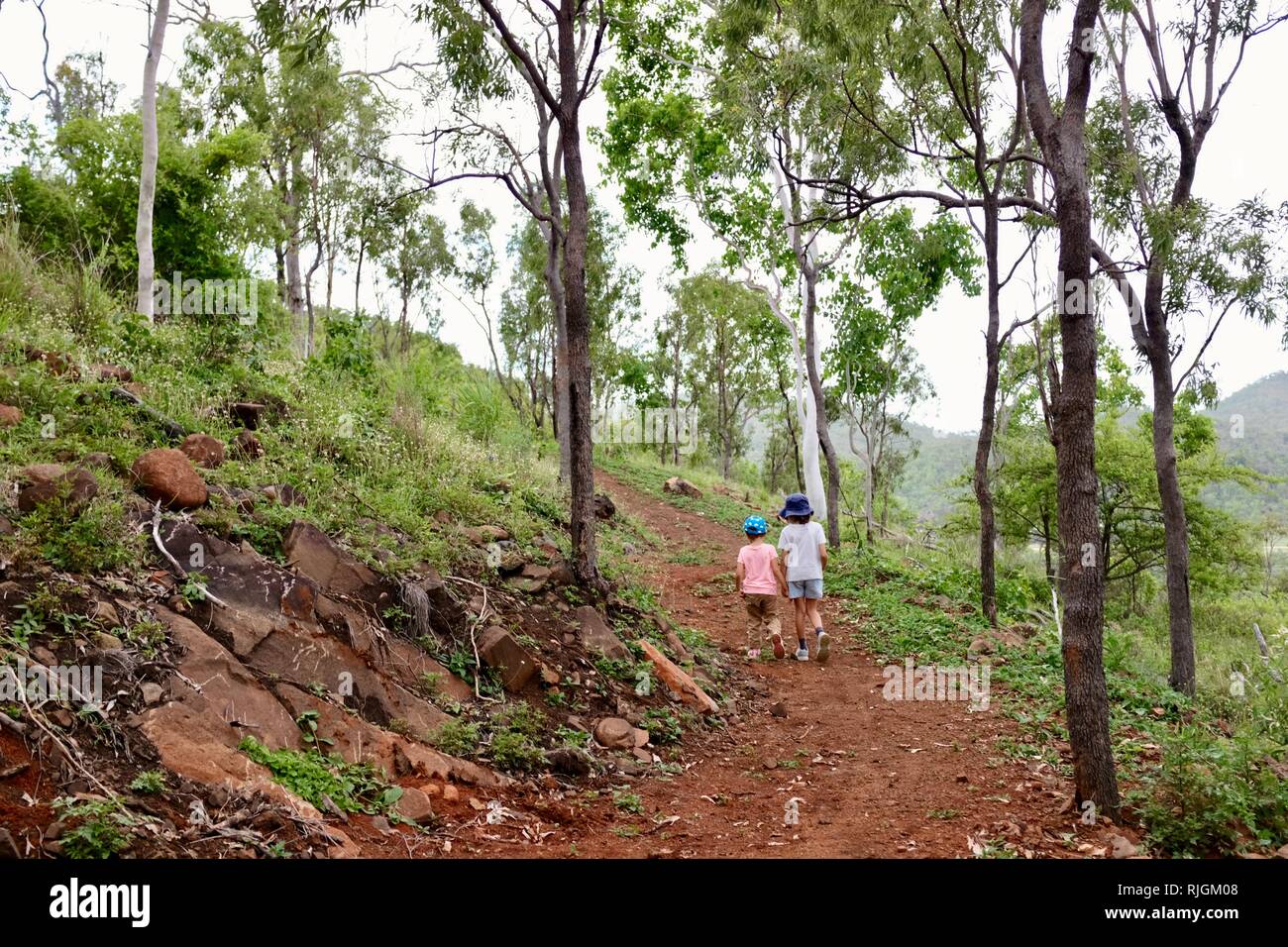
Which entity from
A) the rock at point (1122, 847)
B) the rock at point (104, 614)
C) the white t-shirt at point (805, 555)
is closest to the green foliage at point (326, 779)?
the rock at point (104, 614)

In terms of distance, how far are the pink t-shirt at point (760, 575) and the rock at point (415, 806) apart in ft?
18.3

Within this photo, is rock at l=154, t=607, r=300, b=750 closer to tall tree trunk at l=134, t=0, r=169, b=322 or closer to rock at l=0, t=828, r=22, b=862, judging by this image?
rock at l=0, t=828, r=22, b=862

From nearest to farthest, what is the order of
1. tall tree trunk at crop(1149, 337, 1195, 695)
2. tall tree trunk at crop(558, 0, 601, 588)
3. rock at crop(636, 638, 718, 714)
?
rock at crop(636, 638, 718, 714), tall tree trunk at crop(558, 0, 601, 588), tall tree trunk at crop(1149, 337, 1195, 695)

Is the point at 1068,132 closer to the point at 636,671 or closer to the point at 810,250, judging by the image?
the point at 636,671

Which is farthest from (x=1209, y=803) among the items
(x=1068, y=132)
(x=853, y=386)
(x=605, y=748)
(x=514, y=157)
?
(x=853, y=386)

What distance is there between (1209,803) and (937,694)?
384 centimetres

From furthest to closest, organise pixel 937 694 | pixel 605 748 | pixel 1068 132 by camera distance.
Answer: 1. pixel 937 694
2. pixel 605 748
3. pixel 1068 132

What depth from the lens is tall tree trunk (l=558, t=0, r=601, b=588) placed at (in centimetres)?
852

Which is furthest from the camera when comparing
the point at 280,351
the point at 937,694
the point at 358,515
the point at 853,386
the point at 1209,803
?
the point at 853,386

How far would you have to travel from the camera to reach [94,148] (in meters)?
12.2

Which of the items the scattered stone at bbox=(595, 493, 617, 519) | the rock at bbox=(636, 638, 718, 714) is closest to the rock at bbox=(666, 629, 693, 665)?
the rock at bbox=(636, 638, 718, 714)

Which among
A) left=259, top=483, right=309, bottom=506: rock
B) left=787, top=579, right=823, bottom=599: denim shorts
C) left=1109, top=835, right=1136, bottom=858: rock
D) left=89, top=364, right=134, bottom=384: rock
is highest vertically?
left=89, top=364, right=134, bottom=384: rock

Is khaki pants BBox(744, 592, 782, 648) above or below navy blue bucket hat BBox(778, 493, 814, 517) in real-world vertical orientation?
below

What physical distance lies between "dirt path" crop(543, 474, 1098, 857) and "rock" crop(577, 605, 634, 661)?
45.3 inches
